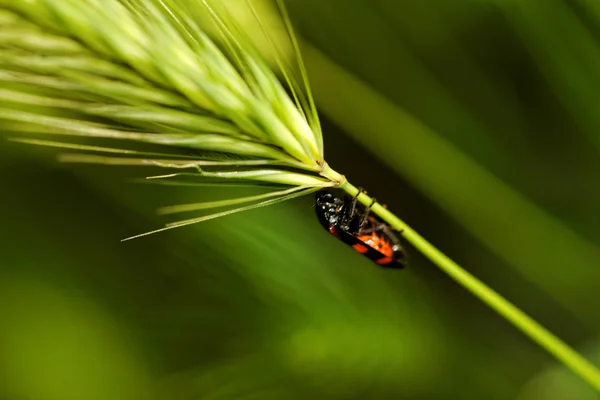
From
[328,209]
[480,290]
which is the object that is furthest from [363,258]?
[480,290]

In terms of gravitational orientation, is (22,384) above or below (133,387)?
above

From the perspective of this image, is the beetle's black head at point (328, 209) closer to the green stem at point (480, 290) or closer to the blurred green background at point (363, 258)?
the blurred green background at point (363, 258)

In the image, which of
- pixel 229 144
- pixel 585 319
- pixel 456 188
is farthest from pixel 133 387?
pixel 585 319

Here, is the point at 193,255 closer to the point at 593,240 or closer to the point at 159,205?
the point at 159,205

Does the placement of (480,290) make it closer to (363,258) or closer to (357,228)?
(357,228)

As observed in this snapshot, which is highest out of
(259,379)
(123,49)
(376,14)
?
(123,49)

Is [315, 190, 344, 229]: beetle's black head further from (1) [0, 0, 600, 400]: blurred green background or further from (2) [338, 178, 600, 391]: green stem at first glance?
(2) [338, 178, 600, 391]: green stem

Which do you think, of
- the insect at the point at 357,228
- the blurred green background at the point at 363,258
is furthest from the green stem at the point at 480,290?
the blurred green background at the point at 363,258
